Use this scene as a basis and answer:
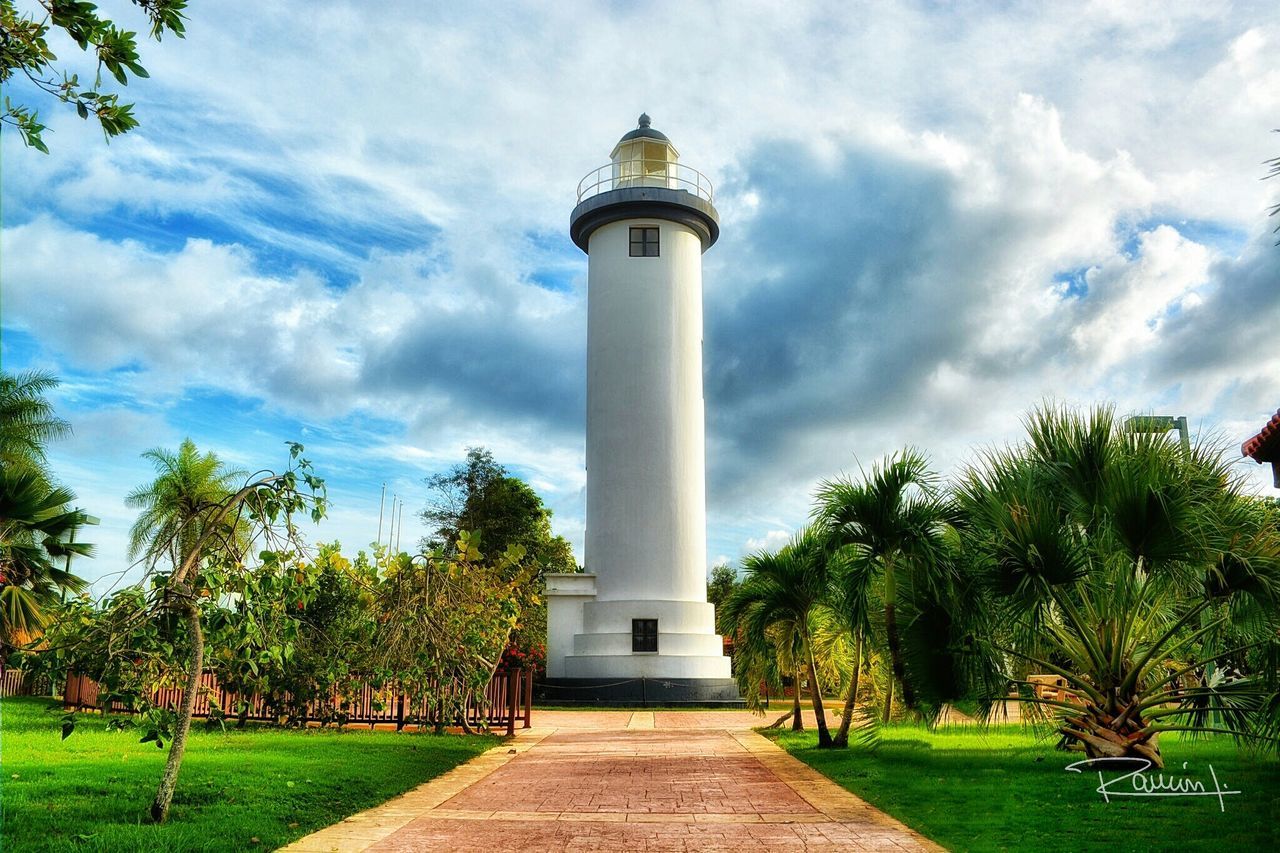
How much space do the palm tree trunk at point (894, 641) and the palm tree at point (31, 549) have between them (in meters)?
11.3

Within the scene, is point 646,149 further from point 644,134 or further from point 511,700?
point 511,700

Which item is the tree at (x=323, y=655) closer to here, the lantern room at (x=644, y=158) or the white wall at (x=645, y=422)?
the white wall at (x=645, y=422)

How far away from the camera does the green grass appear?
6.18m

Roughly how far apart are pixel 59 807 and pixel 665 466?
1963 cm

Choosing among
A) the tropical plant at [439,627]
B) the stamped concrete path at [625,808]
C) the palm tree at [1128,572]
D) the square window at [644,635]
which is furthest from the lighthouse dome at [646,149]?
the palm tree at [1128,572]

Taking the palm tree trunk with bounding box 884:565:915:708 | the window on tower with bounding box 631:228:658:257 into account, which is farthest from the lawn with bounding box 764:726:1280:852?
the window on tower with bounding box 631:228:658:257

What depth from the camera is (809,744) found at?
1385cm

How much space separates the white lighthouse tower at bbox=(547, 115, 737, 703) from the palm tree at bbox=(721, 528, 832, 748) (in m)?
10.4

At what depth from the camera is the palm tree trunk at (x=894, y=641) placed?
34.6 feet

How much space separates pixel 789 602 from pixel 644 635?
38.9 feet

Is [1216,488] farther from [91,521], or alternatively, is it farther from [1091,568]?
[91,521]

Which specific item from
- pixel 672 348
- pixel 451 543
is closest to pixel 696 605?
pixel 672 348

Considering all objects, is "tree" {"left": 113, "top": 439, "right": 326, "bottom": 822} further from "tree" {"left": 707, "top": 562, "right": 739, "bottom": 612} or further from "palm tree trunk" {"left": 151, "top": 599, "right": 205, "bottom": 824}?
"tree" {"left": 707, "top": 562, "right": 739, "bottom": 612}

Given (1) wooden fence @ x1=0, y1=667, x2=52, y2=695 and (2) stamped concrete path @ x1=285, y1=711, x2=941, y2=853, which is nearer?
(2) stamped concrete path @ x1=285, y1=711, x2=941, y2=853
